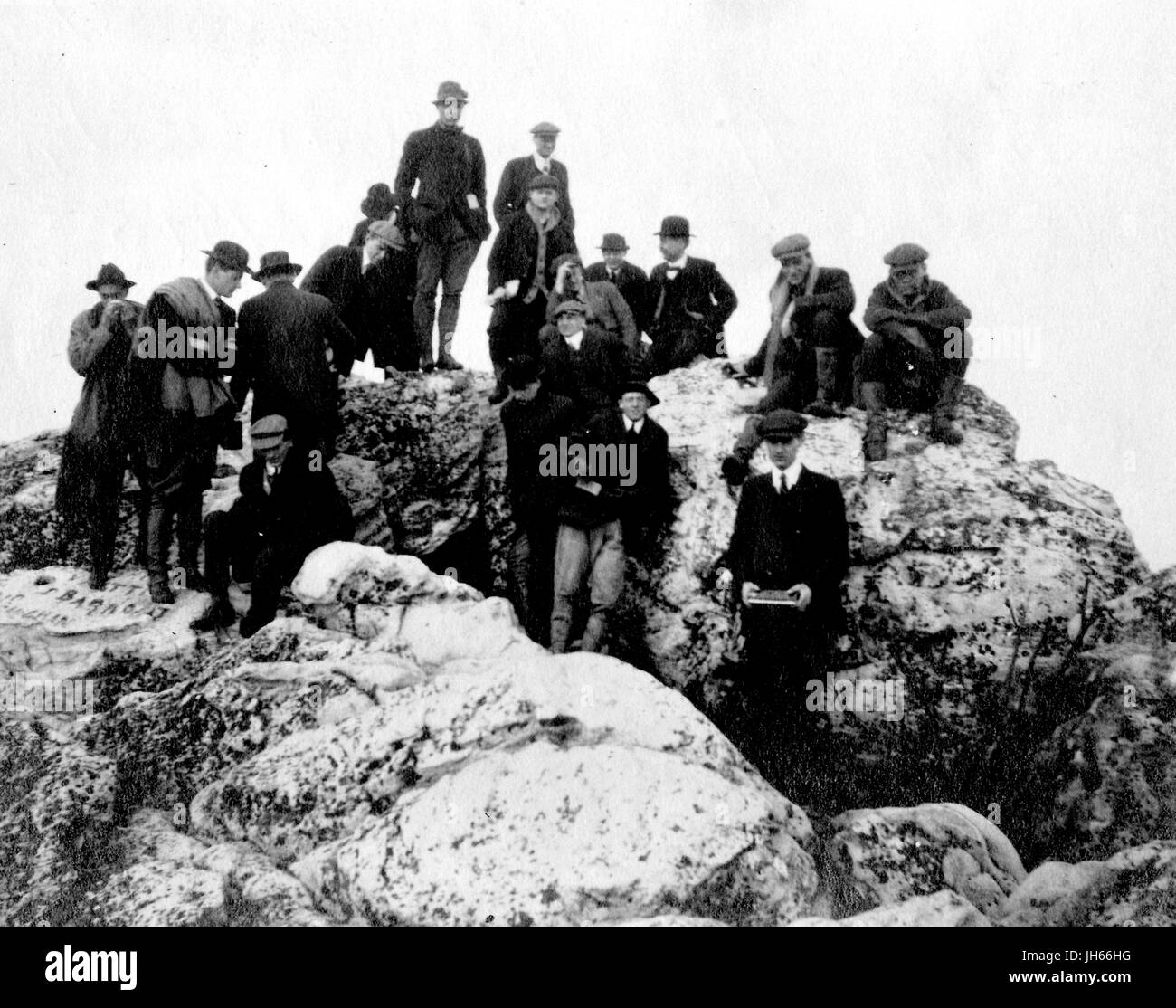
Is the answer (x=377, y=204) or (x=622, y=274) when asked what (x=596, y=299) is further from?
(x=377, y=204)

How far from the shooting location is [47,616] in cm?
892

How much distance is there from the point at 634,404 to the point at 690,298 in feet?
7.99

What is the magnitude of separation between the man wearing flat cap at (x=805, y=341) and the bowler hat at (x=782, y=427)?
4.10ft

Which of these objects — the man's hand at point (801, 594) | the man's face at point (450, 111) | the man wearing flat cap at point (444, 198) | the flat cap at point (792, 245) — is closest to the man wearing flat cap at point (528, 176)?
the man wearing flat cap at point (444, 198)

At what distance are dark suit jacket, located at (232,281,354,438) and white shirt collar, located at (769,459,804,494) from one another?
343cm

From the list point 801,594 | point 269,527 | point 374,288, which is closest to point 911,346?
point 801,594

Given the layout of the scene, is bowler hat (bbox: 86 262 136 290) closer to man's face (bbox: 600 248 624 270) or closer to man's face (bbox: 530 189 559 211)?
man's face (bbox: 530 189 559 211)

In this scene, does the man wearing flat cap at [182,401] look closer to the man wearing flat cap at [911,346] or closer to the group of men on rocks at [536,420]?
the group of men on rocks at [536,420]

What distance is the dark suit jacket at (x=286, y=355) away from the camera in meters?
8.84

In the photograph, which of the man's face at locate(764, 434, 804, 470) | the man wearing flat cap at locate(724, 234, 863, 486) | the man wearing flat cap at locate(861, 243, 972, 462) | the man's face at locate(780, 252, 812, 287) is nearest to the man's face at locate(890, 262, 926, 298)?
the man wearing flat cap at locate(861, 243, 972, 462)

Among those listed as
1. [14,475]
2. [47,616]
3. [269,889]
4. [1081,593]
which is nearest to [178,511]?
[47,616]

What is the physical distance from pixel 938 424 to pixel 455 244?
14.4 feet

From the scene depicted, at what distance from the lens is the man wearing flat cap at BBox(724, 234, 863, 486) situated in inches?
363
